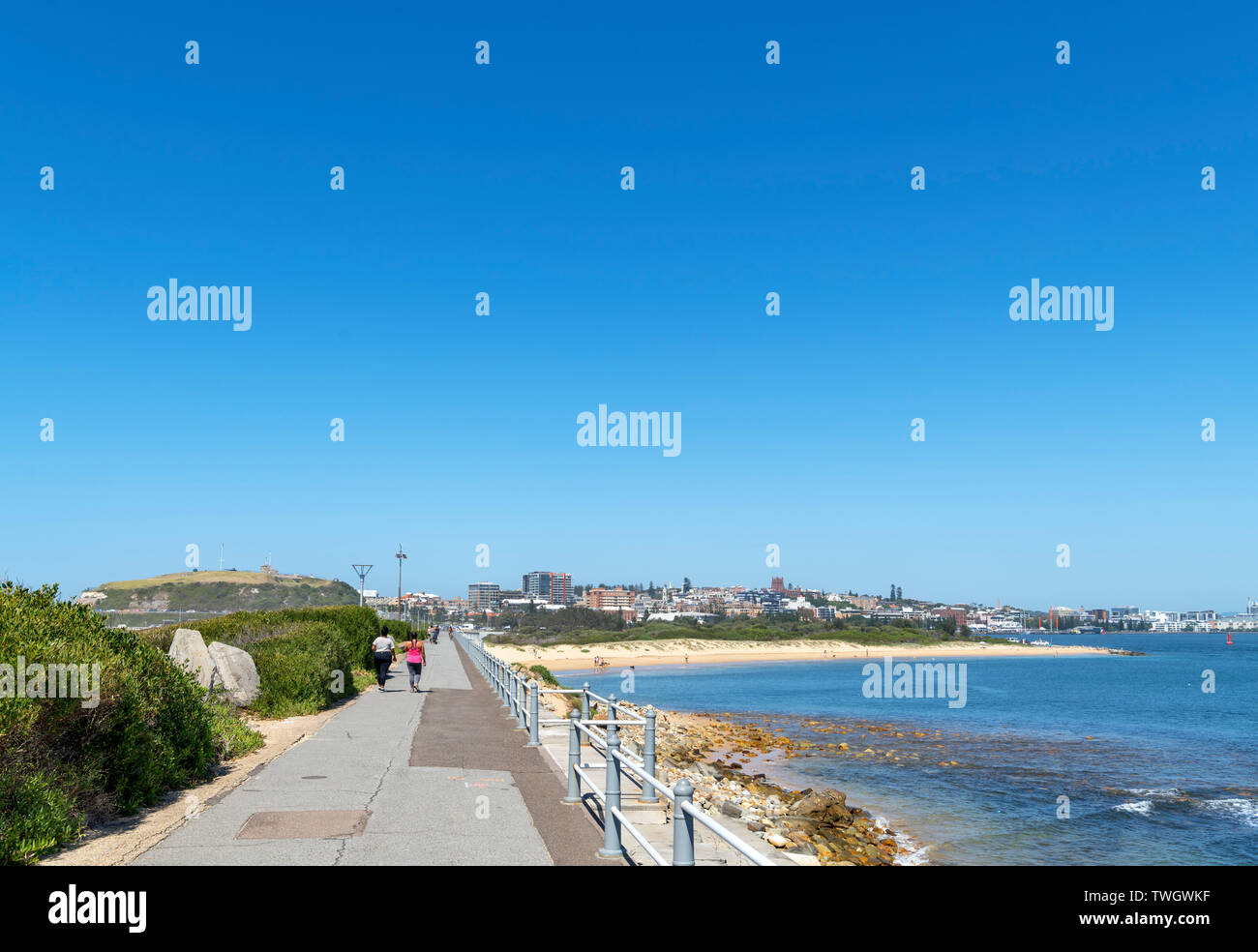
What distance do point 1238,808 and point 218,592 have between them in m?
161

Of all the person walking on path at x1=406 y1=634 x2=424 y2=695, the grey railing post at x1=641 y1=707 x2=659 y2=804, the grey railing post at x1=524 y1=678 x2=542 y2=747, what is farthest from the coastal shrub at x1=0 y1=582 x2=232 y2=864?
the person walking on path at x1=406 y1=634 x2=424 y2=695

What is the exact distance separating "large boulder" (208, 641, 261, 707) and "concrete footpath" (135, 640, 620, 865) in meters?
2.57

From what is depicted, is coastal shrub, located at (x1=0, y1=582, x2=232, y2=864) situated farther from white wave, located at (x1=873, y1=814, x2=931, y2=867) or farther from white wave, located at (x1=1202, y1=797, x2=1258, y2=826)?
white wave, located at (x1=1202, y1=797, x2=1258, y2=826)

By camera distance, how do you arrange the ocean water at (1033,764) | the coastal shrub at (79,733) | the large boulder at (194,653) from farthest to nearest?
the ocean water at (1033,764)
the large boulder at (194,653)
the coastal shrub at (79,733)

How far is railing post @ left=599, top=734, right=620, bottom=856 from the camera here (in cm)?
817

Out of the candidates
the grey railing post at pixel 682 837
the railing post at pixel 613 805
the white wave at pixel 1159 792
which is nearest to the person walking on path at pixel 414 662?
the railing post at pixel 613 805

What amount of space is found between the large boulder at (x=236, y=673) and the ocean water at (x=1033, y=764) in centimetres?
1324

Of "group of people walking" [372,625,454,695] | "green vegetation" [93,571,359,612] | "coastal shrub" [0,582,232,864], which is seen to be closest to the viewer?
"coastal shrub" [0,582,232,864]

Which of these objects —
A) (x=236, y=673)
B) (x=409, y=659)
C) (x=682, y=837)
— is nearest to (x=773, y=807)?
(x=236, y=673)

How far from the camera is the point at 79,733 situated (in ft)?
29.4

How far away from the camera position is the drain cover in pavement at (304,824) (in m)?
8.63
